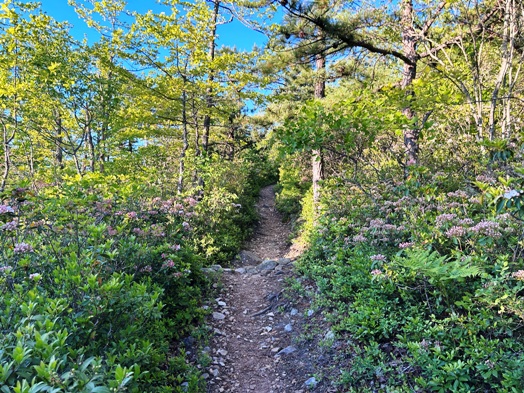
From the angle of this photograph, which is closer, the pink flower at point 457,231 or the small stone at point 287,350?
the pink flower at point 457,231

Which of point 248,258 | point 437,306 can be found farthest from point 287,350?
point 248,258

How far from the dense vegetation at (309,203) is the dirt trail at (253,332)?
1.45 feet

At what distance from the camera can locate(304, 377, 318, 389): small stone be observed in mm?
3018

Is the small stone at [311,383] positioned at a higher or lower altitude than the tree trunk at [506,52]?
lower

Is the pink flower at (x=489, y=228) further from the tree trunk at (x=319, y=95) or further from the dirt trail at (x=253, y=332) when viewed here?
the tree trunk at (x=319, y=95)

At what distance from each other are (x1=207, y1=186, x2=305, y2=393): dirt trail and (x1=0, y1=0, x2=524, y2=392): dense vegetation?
442 mm

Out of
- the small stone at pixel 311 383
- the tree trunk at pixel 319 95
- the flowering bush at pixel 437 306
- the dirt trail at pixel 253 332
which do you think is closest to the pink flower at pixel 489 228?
the flowering bush at pixel 437 306

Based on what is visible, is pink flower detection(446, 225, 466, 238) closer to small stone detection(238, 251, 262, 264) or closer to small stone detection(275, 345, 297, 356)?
small stone detection(275, 345, 297, 356)

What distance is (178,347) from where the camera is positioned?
3.79m

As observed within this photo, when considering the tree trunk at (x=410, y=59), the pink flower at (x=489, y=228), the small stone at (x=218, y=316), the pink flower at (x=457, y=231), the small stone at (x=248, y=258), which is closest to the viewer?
the pink flower at (x=489, y=228)

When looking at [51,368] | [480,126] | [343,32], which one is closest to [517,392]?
[51,368]

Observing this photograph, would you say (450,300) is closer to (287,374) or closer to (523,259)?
(523,259)

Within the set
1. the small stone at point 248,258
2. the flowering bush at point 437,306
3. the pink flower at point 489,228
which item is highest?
the pink flower at point 489,228

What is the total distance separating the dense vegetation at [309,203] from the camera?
224 cm
